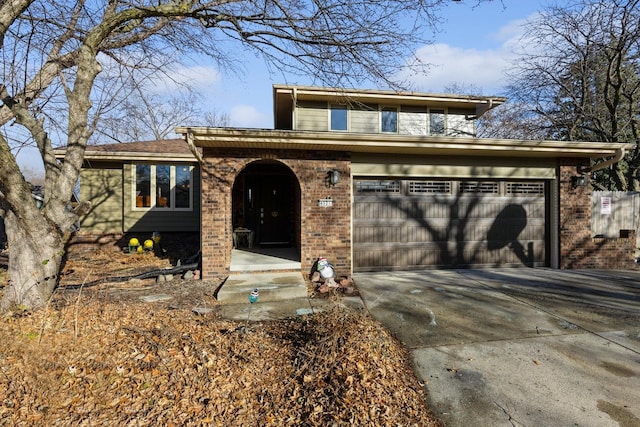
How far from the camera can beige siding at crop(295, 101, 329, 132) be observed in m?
9.91

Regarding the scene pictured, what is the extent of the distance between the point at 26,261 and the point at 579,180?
10.5 m

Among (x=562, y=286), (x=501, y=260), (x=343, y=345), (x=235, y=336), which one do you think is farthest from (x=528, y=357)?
(x=501, y=260)

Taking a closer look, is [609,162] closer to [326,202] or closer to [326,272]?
[326,202]

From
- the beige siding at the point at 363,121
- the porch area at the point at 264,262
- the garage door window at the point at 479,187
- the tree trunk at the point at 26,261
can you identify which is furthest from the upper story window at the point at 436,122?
the tree trunk at the point at 26,261

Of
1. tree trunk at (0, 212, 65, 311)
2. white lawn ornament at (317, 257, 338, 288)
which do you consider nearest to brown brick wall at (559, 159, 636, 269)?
white lawn ornament at (317, 257, 338, 288)

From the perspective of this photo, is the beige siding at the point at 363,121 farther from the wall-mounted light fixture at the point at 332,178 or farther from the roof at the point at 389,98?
the wall-mounted light fixture at the point at 332,178

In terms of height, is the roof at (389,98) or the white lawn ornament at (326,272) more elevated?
the roof at (389,98)

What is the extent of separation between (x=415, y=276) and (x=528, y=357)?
3.39 metres

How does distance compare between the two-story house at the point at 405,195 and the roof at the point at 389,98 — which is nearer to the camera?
the two-story house at the point at 405,195

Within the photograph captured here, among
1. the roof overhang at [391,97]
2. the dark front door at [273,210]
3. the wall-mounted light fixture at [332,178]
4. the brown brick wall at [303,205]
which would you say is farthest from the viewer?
the dark front door at [273,210]

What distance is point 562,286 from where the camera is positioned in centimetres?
587

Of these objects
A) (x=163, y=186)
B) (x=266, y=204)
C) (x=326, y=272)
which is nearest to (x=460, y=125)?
(x=266, y=204)

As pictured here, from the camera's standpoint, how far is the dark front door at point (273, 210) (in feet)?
31.8

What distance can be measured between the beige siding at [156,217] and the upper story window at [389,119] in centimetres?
648
